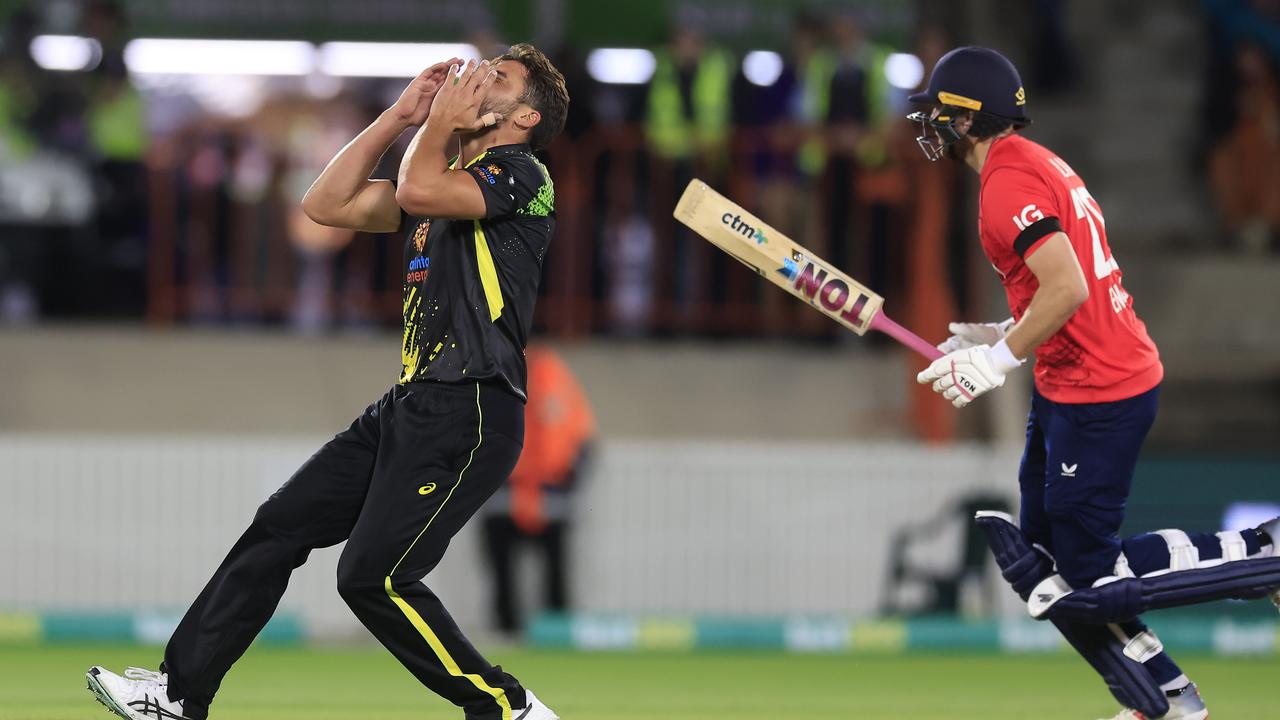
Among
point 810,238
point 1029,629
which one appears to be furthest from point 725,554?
point 810,238

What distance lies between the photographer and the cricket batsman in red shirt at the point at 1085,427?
20.5ft

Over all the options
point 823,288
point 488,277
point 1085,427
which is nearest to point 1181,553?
point 1085,427

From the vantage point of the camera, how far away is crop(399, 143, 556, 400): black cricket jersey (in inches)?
232

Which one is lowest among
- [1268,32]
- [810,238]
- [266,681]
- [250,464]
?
[266,681]

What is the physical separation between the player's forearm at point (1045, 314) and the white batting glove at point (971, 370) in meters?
0.05

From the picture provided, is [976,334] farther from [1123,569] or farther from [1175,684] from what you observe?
[1175,684]

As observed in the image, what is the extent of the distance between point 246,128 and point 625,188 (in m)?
4.91

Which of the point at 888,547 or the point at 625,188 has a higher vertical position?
the point at 625,188

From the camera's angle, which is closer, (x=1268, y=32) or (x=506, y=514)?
(x=506, y=514)

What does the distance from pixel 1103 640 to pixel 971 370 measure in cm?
135

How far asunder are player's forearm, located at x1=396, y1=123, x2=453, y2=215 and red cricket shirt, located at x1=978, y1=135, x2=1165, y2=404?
195cm

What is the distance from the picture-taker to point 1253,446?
1403 cm

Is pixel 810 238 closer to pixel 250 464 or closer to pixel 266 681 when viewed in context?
pixel 250 464

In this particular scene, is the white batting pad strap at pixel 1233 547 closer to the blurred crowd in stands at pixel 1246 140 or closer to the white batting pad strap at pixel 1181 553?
the white batting pad strap at pixel 1181 553
